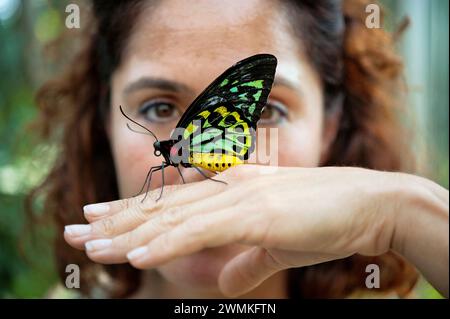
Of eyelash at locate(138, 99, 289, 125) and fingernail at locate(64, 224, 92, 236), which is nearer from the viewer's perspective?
fingernail at locate(64, 224, 92, 236)

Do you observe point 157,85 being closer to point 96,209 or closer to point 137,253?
point 96,209

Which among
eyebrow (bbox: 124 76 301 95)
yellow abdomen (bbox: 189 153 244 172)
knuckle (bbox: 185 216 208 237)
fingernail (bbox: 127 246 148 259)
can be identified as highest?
eyebrow (bbox: 124 76 301 95)

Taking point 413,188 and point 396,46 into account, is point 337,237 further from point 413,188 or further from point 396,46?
point 396,46

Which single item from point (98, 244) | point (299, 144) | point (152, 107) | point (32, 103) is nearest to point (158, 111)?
point (152, 107)

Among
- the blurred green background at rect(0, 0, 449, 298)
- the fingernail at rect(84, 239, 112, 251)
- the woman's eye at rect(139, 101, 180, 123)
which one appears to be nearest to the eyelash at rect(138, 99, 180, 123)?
the woman's eye at rect(139, 101, 180, 123)

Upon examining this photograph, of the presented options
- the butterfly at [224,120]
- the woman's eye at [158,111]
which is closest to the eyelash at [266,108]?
the woman's eye at [158,111]

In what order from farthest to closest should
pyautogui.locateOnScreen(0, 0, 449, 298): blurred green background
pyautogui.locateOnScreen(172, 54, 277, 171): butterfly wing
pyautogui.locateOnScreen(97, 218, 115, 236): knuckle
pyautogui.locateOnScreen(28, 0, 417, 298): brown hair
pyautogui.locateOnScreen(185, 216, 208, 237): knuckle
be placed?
pyautogui.locateOnScreen(0, 0, 449, 298): blurred green background
pyautogui.locateOnScreen(28, 0, 417, 298): brown hair
pyautogui.locateOnScreen(172, 54, 277, 171): butterfly wing
pyautogui.locateOnScreen(97, 218, 115, 236): knuckle
pyautogui.locateOnScreen(185, 216, 208, 237): knuckle

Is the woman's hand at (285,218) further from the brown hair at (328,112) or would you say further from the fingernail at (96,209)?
the brown hair at (328,112)

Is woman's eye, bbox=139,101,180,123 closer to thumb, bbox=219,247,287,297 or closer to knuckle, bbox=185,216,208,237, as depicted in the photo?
thumb, bbox=219,247,287,297
